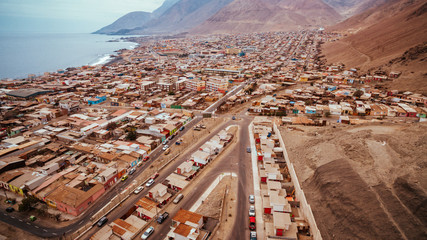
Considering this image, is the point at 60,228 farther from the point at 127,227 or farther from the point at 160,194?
the point at 160,194

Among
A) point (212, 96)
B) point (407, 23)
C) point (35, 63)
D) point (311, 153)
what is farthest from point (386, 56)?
point (35, 63)

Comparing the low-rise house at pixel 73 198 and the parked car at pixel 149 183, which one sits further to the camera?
the parked car at pixel 149 183

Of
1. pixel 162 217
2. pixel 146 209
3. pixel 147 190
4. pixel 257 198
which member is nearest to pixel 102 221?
pixel 146 209

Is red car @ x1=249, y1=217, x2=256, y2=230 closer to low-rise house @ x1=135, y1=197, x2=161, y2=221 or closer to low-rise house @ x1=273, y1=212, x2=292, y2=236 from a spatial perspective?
low-rise house @ x1=273, y1=212, x2=292, y2=236

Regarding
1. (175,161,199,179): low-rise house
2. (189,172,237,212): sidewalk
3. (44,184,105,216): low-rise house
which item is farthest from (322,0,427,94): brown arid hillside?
(44,184,105,216): low-rise house

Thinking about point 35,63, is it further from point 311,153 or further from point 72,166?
point 311,153

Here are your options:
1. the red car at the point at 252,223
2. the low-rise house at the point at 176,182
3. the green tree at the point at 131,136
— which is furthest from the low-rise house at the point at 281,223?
the green tree at the point at 131,136

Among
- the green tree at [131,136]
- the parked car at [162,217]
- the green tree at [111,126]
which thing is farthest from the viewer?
the green tree at [111,126]

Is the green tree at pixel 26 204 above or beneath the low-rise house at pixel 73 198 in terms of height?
beneath

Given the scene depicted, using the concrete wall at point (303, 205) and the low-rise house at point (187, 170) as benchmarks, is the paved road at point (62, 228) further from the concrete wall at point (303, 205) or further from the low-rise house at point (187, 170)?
the concrete wall at point (303, 205)
